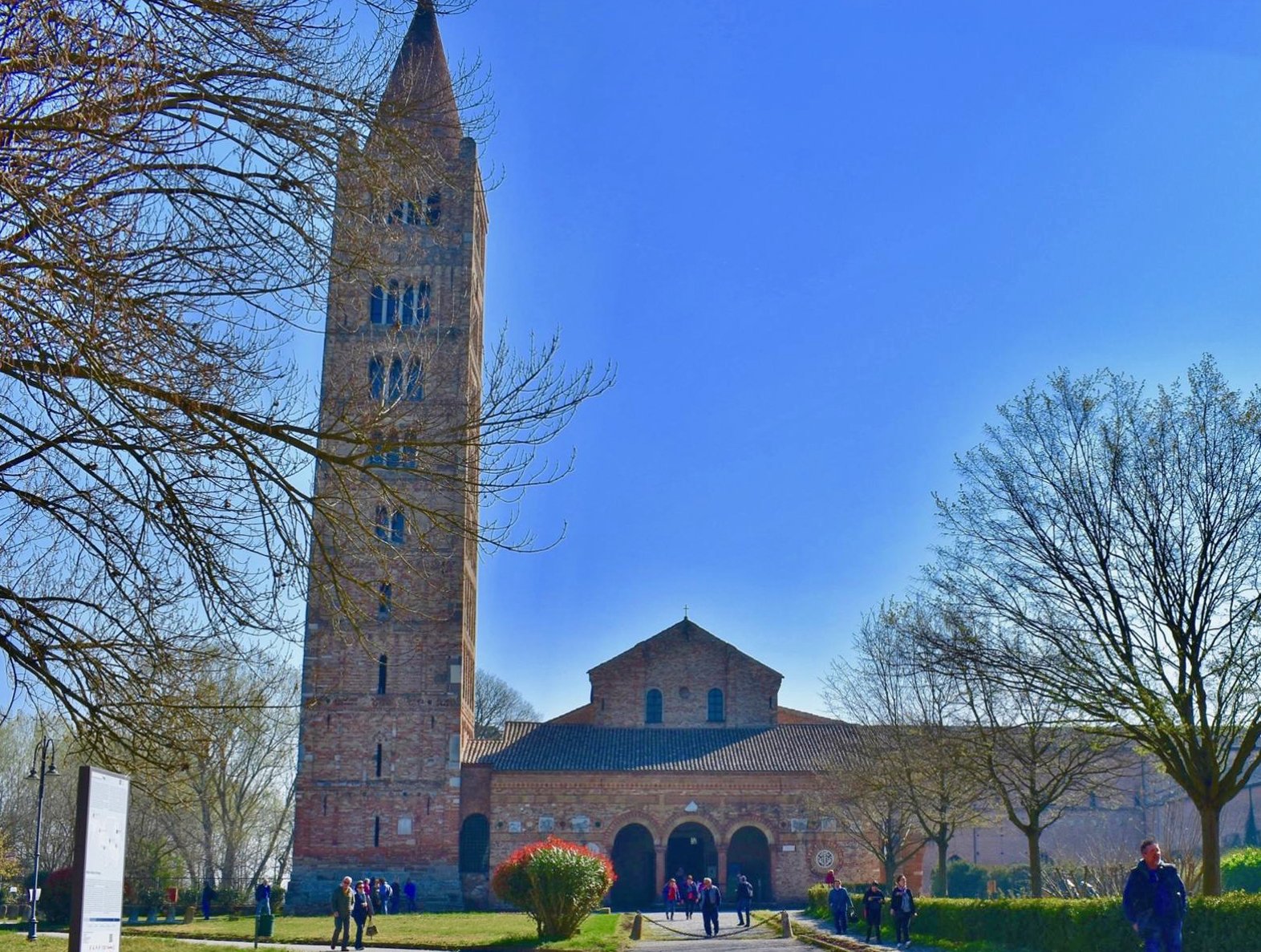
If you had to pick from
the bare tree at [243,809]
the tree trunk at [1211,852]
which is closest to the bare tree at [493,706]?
the bare tree at [243,809]

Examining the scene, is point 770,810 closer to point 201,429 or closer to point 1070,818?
point 1070,818

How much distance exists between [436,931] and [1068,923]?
645 inches

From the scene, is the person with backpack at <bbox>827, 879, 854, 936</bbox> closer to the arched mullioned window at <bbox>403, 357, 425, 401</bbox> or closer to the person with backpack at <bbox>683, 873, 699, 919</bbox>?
the person with backpack at <bbox>683, 873, 699, 919</bbox>

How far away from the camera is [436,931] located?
3014 cm

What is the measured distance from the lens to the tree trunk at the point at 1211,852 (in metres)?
18.3

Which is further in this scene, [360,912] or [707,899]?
[707,899]

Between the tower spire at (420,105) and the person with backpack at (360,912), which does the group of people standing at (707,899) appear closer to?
the person with backpack at (360,912)

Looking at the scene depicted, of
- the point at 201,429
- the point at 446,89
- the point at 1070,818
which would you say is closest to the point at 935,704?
the point at 446,89

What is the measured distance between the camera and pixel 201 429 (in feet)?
28.9

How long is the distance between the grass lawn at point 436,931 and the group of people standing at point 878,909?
4.90 m

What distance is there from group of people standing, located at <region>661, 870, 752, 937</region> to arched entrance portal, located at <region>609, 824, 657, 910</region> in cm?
138

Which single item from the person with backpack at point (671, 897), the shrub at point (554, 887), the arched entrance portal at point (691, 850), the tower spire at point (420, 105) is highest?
the tower spire at point (420, 105)

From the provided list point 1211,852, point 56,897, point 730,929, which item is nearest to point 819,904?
point 730,929

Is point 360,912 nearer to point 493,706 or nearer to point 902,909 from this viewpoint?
point 902,909
